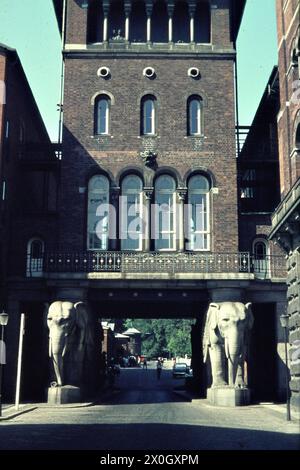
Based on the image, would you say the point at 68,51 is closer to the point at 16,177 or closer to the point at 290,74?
the point at 16,177

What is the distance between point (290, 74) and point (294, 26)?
5.57ft

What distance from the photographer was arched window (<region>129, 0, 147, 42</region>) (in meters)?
34.0

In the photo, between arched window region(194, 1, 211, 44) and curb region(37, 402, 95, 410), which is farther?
arched window region(194, 1, 211, 44)

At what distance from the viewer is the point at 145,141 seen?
3241 centimetres

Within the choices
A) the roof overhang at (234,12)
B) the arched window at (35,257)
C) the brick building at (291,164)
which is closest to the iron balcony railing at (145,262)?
the arched window at (35,257)

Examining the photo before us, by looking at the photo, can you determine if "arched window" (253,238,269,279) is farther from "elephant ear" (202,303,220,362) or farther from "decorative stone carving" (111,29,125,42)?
"decorative stone carving" (111,29,125,42)

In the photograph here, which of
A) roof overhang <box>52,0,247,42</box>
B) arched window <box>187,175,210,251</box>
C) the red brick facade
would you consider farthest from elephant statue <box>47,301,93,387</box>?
roof overhang <box>52,0,247,42</box>

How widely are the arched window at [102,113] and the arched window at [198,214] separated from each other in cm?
492

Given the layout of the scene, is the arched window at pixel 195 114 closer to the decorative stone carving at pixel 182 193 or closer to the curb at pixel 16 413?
the decorative stone carving at pixel 182 193

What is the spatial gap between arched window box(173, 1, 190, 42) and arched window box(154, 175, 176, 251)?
293 inches

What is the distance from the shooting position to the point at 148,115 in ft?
108

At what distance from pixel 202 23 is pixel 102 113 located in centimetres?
699

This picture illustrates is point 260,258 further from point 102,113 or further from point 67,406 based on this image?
point 67,406
